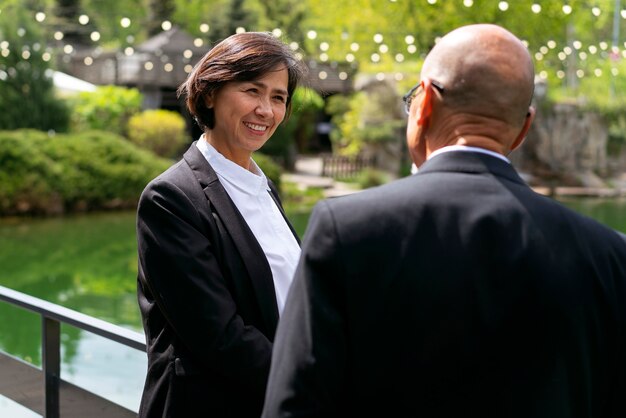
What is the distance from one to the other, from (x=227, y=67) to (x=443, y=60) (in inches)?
26.8

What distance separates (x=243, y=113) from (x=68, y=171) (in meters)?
14.8

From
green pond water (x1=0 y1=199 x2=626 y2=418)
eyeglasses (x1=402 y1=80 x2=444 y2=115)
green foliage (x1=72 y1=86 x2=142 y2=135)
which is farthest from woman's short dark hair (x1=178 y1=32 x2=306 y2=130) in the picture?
green foliage (x1=72 y1=86 x2=142 y2=135)

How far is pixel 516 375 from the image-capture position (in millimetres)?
1163

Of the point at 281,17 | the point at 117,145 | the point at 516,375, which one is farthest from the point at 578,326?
the point at 281,17

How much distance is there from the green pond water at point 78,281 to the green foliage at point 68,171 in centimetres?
39

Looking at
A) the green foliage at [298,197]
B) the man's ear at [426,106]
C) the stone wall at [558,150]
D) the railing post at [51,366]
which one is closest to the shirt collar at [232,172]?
the man's ear at [426,106]

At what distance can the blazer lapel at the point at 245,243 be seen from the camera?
1680mm

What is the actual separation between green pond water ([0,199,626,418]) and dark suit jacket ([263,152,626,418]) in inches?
72.4

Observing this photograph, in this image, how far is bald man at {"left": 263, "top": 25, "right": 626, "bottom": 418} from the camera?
1139 millimetres

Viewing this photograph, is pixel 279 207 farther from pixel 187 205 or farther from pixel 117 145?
pixel 117 145

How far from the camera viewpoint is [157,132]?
20.4 metres

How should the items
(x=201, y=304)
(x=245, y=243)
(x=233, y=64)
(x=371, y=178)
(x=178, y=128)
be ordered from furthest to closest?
(x=371, y=178) < (x=178, y=128) < (x=233, y=64) < (x=245, y=243) < (x=201, y=304)

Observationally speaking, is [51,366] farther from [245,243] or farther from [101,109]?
[101,109]

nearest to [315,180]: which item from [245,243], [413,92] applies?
[245,243]
